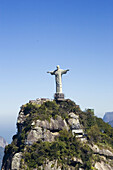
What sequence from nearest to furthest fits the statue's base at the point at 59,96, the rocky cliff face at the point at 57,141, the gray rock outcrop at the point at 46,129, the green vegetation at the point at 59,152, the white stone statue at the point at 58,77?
the green vegetation at the point at 59,152, the rocky cliff face at the point at 57,141, the gray rock outcrop at the point at 46,129, the statue's base at the point at 59,96, the white stone statue at the point at 58,77

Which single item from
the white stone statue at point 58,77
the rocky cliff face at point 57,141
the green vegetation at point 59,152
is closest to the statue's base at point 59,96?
the white stone statue at point 58,77

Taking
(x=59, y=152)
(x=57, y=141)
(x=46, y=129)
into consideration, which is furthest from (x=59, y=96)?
(x=59, y=152)

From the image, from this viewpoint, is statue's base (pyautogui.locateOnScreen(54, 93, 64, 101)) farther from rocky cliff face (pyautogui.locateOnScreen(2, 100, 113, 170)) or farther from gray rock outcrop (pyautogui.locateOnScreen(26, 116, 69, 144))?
gray rock outcrop (pyautogui.locateOnScreen(26, 116, 69, 144))

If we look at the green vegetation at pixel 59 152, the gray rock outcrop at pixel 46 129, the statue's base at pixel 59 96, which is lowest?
A: the green vegetation at pixel 59 152

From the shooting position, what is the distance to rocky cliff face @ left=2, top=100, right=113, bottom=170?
44.2m

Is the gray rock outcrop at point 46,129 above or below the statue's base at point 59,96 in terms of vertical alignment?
below

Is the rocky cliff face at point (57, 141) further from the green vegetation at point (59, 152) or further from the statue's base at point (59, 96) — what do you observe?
the statue's base at point (59, 96)

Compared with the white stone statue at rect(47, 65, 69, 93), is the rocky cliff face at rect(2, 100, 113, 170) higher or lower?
Result: lower

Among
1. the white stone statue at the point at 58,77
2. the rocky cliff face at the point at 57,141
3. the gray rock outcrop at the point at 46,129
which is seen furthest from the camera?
the white stone statue at the point at 58,77

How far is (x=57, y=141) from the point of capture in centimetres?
4694

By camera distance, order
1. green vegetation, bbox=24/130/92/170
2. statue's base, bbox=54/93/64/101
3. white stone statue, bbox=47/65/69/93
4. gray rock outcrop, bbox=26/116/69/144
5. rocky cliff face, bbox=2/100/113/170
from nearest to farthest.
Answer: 1. green vegetation, bbox=24/130/92/170
2. rocky cliff face, bbox=2/100/113/170
3. gray rock outcrop, bbox=26/116/69/144
4. statue's base, bbox=54/93/64/101
5. white stone statue, bbox=47/65/69/93

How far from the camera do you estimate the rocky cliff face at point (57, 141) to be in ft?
145

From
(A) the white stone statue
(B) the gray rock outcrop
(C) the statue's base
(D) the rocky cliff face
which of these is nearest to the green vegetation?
(D) the rocky cliff face

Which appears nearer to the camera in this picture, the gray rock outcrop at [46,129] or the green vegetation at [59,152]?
the green vegetation at [59,152]
